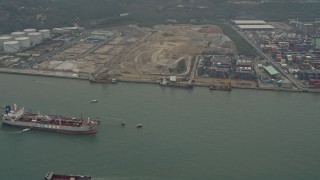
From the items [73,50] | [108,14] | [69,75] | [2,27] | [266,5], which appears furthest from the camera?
[266,5]

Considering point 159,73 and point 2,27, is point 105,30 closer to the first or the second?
point 2,27

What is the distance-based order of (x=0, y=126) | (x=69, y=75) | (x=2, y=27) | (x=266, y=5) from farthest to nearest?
(x=266, y=5)
(x=2, y=27)
(x=69, y=75)
(x=0, y=126)

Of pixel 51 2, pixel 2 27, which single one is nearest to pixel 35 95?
pixel 2 27

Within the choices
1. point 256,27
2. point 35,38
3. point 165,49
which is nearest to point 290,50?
point 256,27

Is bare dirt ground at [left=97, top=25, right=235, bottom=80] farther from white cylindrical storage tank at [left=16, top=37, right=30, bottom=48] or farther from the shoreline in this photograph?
white cylindrical storage tank at [left=16, top=37, right=30, bottom=48]

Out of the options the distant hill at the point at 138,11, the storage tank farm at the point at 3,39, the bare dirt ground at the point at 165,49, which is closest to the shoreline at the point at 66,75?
the bare dirt ground at the point at 165,49

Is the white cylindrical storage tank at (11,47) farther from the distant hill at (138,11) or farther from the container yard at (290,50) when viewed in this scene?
the container yard at (290,50)

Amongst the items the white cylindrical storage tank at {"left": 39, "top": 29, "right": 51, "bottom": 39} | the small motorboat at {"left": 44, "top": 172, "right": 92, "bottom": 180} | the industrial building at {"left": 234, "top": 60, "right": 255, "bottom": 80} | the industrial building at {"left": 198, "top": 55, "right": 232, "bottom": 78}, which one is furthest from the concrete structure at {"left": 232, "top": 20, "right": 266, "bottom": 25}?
the small motorboat at {"left": 44, "top": 172, "right": 92, "bottom": 180}
